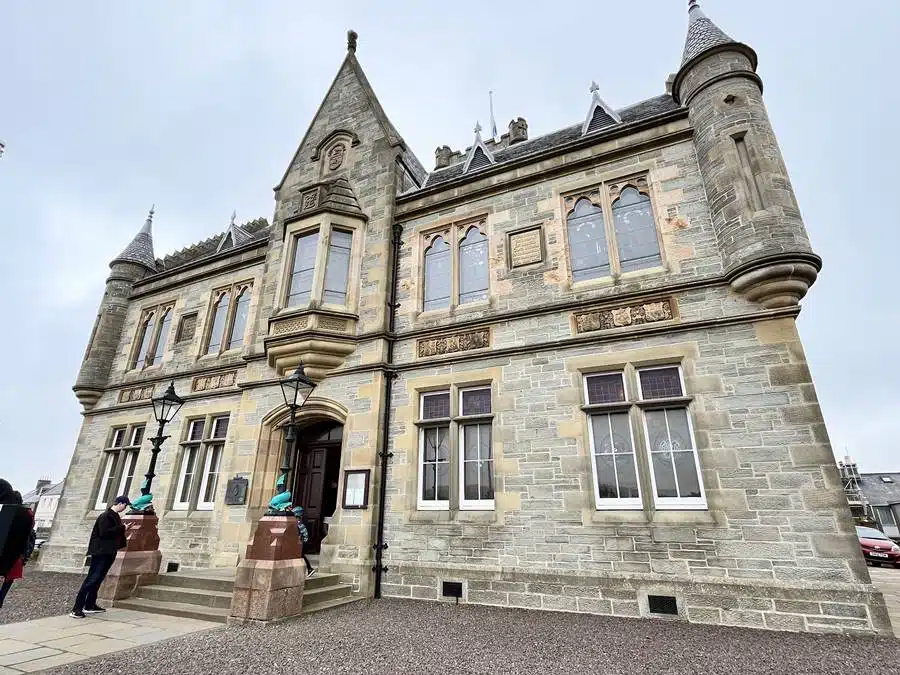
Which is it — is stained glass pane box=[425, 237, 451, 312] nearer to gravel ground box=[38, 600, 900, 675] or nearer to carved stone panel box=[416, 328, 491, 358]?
carved stone panel box=[416, 328, 491, 358]

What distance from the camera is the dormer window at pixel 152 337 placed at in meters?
15.2

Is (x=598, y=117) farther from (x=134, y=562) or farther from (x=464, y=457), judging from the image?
(x=134, y=562)

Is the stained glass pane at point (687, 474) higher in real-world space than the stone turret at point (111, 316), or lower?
lower

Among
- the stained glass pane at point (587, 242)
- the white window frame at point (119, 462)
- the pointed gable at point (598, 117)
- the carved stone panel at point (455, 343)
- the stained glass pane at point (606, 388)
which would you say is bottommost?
the white window frame at point (119, 462)

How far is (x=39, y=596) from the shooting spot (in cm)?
881

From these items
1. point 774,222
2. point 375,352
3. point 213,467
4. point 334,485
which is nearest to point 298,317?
point 375,352

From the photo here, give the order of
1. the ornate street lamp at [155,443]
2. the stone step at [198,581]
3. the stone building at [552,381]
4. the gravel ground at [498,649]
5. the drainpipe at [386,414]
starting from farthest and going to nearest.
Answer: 1. the ornate street lamp at [155,443]
2. the drainpipe at [386,414]
3. the stone step at [198,581]
4. the stone building at [552,381]
5. the gravel ground at [498,649]

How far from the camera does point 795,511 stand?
6461 mm

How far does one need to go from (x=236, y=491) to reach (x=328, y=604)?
4043 millimetres

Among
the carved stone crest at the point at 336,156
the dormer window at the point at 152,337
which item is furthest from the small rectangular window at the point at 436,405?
the dormer window at the point at 152,337

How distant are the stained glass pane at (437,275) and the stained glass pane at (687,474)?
18.0 ft

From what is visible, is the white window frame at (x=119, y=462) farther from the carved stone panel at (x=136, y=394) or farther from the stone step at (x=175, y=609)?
the stone step at (x=175, y=609)

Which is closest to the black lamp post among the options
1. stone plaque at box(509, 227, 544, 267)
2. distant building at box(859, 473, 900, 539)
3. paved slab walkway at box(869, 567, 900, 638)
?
stone plaque at box(509, 227, 544, 267)

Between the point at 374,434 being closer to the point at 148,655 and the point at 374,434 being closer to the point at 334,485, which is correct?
the point at 334,485
